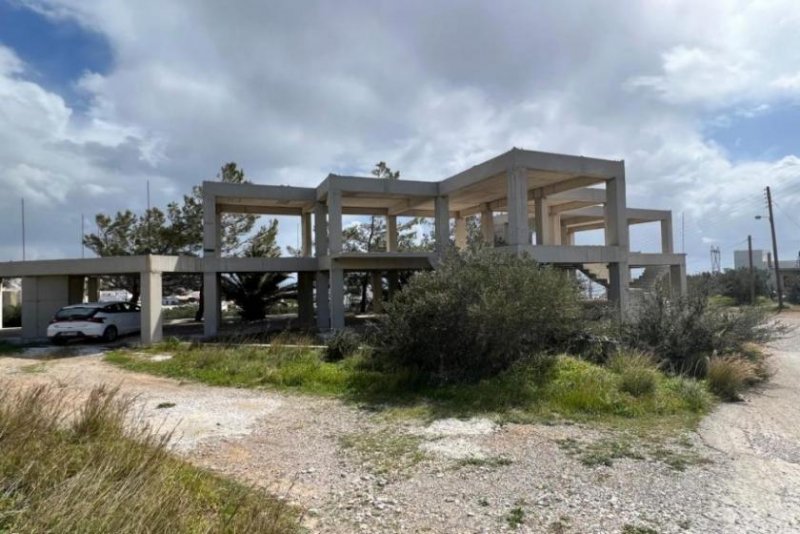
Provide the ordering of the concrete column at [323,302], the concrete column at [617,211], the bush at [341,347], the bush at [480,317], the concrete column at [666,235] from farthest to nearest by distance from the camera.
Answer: the concrete column at [666,235] < the concrete column at [323,302] < the concrete column at [617,211] < the bush at [341,347] < the bush at [480,317]

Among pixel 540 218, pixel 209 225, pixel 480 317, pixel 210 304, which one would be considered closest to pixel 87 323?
pixel 210 304

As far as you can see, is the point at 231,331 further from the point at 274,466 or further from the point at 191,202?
the point at 274,466

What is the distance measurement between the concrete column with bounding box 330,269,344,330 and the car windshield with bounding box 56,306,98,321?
25.6 feet

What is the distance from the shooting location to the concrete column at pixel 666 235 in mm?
27406

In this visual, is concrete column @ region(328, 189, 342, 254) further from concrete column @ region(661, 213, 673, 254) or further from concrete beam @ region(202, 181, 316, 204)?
concrete column @ region(661, 213, 673, 254)

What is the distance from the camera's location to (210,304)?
18.5 m

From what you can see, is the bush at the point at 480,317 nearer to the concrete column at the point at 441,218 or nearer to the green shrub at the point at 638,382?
the green shrub at the point at 638,382

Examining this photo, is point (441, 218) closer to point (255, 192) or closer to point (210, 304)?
point (255, 192)

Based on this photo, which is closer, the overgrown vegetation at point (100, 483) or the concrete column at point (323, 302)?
the overgrown vegetation at point (100, 483)

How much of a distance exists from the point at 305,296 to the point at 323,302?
9.83 feet

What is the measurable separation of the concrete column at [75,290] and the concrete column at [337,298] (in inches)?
399

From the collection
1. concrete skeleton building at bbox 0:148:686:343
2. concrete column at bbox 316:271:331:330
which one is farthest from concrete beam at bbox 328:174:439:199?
concrete column at bbox 316:271:331:330

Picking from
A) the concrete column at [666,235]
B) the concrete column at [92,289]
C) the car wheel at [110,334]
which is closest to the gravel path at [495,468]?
the car wheel at [110,334]

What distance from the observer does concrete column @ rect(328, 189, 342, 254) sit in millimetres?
18359
